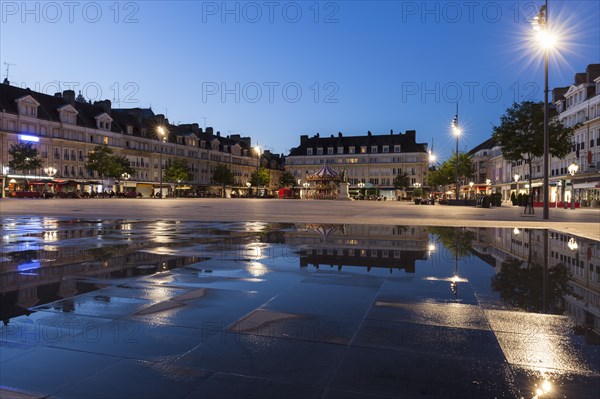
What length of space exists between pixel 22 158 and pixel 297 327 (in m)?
72.4

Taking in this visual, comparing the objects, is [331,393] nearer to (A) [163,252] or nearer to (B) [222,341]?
(B) [222,341]

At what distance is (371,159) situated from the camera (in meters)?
118

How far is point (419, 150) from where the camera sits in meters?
116

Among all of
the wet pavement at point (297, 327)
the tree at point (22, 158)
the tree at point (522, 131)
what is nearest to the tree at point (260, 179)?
the tree at point (22, 158)

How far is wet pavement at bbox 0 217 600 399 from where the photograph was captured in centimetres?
293

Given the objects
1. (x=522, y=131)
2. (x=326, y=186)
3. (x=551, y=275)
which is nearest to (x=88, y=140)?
(x=326, y=186)

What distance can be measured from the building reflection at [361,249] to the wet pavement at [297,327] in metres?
0.11

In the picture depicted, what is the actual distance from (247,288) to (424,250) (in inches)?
199

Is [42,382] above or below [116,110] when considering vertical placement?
below

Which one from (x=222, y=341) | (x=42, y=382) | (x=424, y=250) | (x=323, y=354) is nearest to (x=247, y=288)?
(x=222, y=341)

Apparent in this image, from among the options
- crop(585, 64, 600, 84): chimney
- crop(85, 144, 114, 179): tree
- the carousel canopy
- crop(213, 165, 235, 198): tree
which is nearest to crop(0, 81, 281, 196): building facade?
crop(85, 144, 114, 179): tree

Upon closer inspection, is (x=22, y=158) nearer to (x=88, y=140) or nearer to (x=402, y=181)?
(x=88, y=140)

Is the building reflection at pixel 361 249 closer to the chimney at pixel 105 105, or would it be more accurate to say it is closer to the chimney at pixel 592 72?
the chimney at pixel 592 72

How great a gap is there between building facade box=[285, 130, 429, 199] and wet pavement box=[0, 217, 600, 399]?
105 meters
